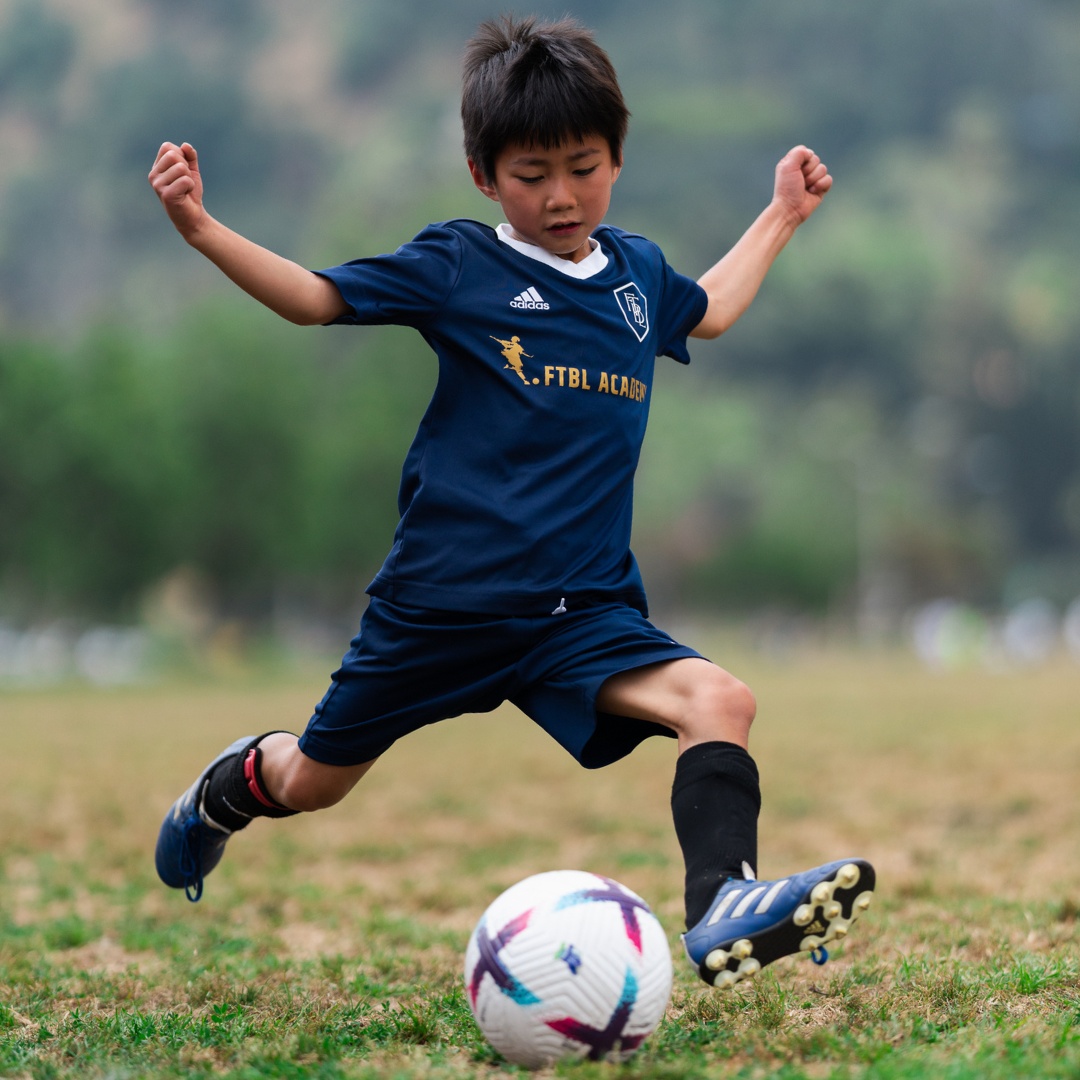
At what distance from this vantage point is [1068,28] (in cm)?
16400

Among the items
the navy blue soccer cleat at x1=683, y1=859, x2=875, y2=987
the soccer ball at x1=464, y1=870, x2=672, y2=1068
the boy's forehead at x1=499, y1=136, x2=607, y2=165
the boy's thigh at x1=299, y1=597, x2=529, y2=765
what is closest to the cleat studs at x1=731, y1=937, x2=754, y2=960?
the navy blue soccer cleat at x1=683, y1=859, x2=875, y2=987

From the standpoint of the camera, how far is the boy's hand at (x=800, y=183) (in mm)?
4703

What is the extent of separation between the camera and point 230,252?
3619 mm

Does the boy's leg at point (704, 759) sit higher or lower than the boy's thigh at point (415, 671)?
lower

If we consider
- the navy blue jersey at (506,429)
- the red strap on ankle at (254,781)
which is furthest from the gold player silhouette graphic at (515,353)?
the red strap on ankle at (254,781)

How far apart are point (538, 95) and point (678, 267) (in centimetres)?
8759

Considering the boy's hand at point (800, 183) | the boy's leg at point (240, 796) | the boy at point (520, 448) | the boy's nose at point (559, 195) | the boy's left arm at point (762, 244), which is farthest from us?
the boy's hand at point (800, 183)

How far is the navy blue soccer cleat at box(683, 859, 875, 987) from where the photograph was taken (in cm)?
312

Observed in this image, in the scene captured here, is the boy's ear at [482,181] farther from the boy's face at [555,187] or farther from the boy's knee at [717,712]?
the boy's knee at [717,712]

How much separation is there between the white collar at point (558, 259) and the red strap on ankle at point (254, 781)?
153 cm

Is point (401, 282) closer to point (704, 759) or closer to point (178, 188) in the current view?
point (178, 188)

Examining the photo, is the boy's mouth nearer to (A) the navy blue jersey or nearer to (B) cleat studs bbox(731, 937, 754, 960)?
(A) the navy blue jersey

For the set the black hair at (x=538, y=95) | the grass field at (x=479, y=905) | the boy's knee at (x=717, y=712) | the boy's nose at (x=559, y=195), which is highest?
the black hair at (x=538, y=95)

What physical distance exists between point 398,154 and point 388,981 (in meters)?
115
